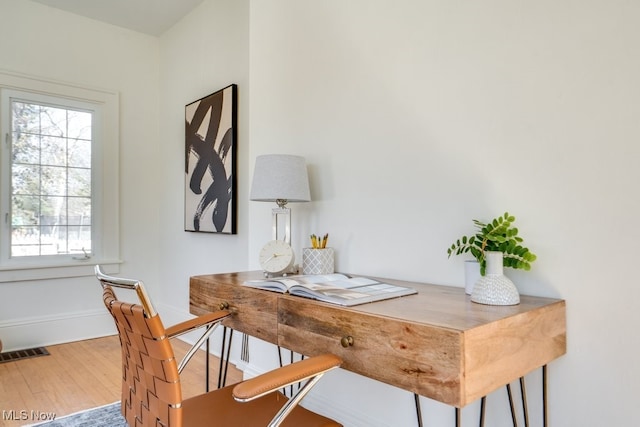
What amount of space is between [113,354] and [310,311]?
2612mm

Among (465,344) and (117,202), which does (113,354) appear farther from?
(465,344)

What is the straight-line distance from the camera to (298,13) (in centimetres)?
210

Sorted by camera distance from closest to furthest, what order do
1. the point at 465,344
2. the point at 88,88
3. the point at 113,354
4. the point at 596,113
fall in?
the point at 465,344, the point at 596,113, the point at 113,354, the point at 88,88

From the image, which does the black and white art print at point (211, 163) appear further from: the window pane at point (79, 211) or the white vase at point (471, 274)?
the white vase at point (471, 274)

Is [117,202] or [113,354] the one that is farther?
[117,202]

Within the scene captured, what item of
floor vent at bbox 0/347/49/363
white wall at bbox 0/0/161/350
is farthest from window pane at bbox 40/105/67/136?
floor vent at bbox 0/347/49/363

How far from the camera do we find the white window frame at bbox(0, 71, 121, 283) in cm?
320

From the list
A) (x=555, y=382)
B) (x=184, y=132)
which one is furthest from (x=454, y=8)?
(x=184, y=132)

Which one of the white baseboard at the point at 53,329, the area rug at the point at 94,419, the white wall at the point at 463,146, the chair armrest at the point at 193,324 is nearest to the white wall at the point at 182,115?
the white wall at the point at 463,146

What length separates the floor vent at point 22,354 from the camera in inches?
118

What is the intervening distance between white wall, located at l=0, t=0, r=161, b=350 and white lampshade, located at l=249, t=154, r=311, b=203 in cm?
253

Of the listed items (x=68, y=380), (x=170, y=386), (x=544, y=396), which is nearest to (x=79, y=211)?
(x=68, y=380)

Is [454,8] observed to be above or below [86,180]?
above

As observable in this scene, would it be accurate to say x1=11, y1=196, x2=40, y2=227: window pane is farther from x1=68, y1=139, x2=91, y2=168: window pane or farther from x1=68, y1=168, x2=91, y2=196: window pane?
x1=68, y1=139, x2=91, y2=168: window pane
